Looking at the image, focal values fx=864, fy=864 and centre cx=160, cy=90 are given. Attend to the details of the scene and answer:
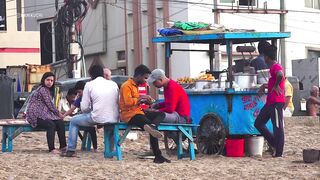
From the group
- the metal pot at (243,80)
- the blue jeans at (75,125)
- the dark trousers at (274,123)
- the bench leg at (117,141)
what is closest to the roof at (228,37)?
the metal pot at (243,80)

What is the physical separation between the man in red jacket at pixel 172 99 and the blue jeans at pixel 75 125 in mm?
1053

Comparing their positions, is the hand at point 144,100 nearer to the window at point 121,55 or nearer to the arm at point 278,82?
the arm at point 278,82

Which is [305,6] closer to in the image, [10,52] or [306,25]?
[306,25]

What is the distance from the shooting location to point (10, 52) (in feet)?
127

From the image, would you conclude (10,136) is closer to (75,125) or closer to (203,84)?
(75,125)

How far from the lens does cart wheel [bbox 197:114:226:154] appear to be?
1348 centimetres

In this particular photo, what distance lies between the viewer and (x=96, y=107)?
12.8 metres

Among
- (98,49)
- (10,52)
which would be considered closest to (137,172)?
(10,52)

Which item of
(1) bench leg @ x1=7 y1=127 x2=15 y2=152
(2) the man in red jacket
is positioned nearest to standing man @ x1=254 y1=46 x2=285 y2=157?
(2) the man in red jacket

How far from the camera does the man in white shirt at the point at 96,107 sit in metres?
12.8

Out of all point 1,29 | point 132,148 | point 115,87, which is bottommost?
point 132,148

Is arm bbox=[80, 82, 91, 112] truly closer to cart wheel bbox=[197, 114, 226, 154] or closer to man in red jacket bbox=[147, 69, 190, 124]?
man in red jacket bbox=[147, 69, 190, 124]

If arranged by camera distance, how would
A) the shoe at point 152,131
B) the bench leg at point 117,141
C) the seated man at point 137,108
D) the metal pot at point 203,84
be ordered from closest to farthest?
the shoe at point 152,131 → the seated man at point 137,108 → the bench leg at point 117,141 → the metal pot at point 203,84

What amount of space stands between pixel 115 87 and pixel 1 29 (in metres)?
27.5
